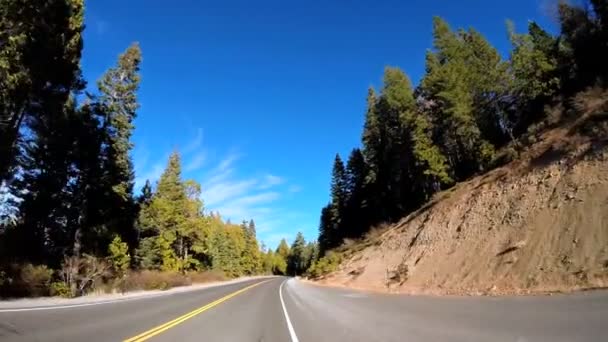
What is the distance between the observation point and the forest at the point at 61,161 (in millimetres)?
22094

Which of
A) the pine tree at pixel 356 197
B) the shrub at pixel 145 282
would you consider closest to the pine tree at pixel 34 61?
the shrub at pixel 145 282

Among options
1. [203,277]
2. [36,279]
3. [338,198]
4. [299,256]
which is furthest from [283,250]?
[36,279]

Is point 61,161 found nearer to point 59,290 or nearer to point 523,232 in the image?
point 59,290

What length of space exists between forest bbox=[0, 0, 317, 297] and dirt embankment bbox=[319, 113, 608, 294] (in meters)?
20.0

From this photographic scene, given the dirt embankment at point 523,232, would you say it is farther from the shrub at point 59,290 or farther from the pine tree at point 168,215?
the pine tree at point 168,215

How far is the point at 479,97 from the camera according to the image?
45.2 meters

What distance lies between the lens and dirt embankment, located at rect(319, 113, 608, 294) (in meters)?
15.2

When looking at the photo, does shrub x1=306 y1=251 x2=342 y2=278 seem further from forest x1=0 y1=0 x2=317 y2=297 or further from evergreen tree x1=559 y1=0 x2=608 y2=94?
evergreen tree x1=559 y1=0 x2=608 y2=94

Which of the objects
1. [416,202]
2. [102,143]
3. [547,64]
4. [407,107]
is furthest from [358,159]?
[102,143]

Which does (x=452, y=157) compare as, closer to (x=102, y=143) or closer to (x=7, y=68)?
(x=102, y=143)

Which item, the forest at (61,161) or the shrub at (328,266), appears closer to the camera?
the forest at (61,161)

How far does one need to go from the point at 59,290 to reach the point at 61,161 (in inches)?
491

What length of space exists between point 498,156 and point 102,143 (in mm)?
32173

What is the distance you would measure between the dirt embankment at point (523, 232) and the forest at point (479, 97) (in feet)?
23.6
